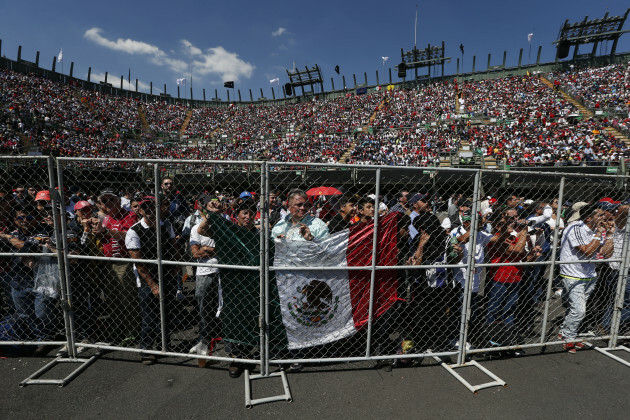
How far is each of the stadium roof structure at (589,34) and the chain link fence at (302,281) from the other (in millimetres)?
51574

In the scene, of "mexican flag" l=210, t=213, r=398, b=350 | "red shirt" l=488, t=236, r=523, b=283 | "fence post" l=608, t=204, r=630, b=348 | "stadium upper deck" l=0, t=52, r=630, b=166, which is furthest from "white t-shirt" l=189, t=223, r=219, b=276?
"stadium upper deck" l=0, t=52, r=630, b=166

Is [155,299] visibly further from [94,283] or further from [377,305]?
[377,305]

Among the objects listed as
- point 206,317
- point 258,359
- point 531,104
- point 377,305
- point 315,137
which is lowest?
point 258,359

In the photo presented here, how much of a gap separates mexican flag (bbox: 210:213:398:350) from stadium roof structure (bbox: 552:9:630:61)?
175ft

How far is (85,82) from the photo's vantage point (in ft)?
143

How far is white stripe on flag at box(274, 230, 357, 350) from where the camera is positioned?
3428mm

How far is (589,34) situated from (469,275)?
182 feet

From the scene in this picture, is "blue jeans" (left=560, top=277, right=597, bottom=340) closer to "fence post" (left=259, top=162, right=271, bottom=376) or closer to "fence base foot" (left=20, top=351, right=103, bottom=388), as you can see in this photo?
"fence post" (left=259, top=162, right=271, bottom=376)

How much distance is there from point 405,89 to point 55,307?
49.9 meters

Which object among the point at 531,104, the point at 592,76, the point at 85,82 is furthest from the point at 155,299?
the point at 85,82

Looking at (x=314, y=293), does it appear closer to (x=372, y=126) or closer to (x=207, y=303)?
(x=207, y=303)

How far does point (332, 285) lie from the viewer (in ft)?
11.6

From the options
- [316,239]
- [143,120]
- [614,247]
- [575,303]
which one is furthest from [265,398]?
[143,120]

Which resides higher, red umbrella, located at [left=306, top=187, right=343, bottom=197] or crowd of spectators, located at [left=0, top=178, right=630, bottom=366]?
red umbrella, located at [left=306, top=187, right=343, bottom=197]
